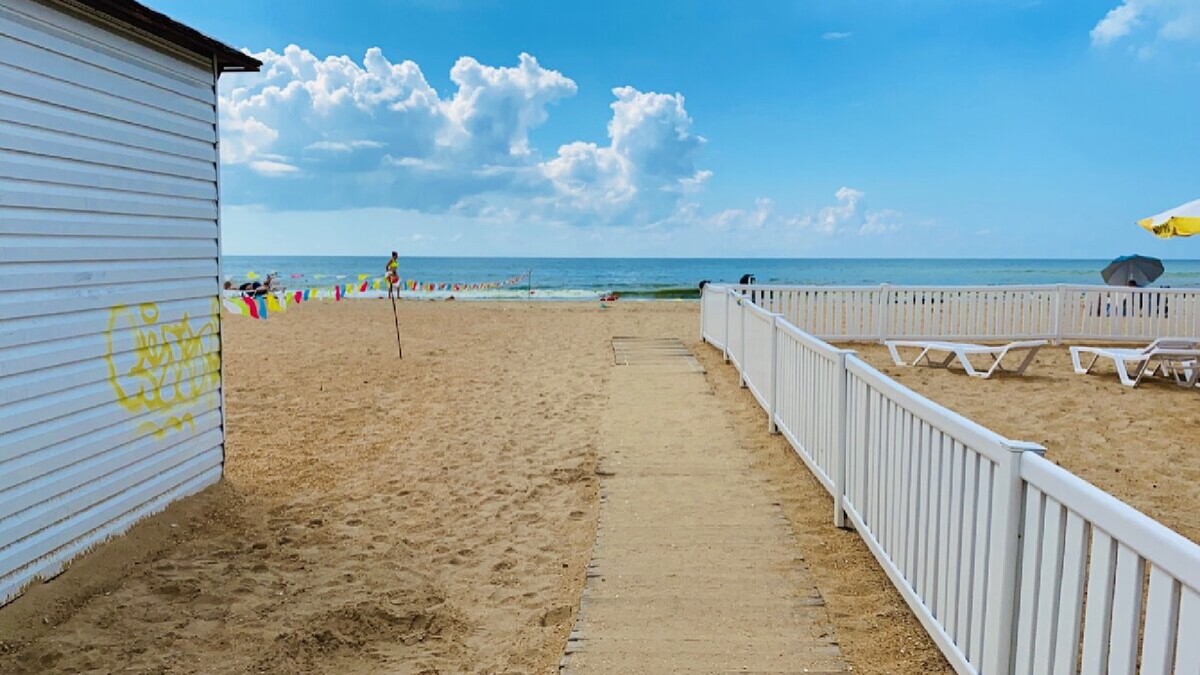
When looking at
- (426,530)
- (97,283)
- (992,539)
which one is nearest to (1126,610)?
(992,539)

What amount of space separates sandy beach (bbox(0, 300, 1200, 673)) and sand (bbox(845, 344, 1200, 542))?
3cm

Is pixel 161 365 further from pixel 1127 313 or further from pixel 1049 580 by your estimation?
pixel 1127 313

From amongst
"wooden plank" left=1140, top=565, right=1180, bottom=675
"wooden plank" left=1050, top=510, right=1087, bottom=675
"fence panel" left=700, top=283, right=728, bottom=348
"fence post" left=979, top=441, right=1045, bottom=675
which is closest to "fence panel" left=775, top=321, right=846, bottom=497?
"fence post" left=979, top=441, right=1045, bottom=675

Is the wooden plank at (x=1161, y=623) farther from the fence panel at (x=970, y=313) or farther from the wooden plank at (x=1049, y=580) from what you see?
the fence panel at (x=970, y=313)

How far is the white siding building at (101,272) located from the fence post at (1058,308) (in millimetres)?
13711

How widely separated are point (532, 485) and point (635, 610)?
7.73ft

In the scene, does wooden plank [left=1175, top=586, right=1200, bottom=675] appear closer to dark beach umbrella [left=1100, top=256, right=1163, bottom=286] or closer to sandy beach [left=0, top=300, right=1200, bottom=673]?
sandy beach [left=0, top=300, right=1200, bottom=673]

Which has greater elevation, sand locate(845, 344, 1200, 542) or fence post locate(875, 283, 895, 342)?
fence post locate(875, 283, 895, 342)

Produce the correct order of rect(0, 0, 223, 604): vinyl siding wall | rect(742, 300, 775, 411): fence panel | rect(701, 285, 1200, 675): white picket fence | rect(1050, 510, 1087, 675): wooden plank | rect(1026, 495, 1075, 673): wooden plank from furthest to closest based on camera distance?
rect(742, 300, 775, 411): fence panel, rect(0, 0, 223, 604): vinyl siding wall, rect(1026, 495, 1075, 673): wooden plank, rect(1050, 510, 1087, 675): wooden plank, rect(701, 285, 1200, 675): white picket fence

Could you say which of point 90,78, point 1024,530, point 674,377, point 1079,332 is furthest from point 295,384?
point 1079,332

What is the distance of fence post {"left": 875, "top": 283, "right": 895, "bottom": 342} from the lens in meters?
14.0

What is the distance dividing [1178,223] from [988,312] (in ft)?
13.7

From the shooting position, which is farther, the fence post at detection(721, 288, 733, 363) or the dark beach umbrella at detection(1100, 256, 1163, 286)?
the dark beach umbrella at detection(1100, 256, 1163, 286)

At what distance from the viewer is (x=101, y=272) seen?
466 centimetres
